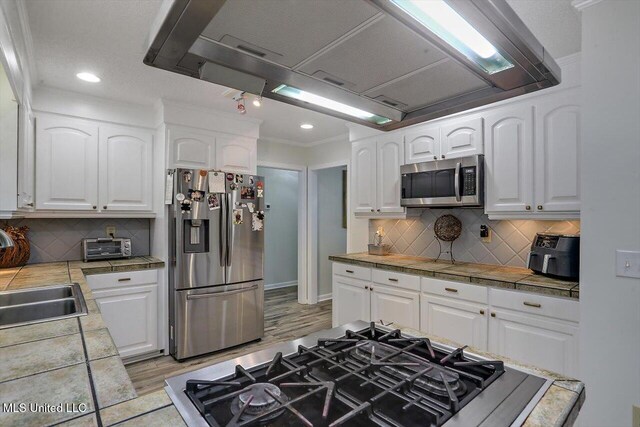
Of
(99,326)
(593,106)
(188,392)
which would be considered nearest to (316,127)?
(593,106)

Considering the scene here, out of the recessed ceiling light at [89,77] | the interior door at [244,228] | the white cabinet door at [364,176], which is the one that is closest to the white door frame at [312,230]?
the white cabinet door at [364,176]

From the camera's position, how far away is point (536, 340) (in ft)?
6.78

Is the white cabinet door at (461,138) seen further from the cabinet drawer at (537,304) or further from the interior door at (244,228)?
the interior door at (244,228)

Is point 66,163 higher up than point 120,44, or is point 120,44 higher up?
point 120,44

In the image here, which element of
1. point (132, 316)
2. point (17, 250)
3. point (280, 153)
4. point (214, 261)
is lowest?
point (132, 316)

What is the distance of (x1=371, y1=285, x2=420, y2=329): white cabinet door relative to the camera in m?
2.71

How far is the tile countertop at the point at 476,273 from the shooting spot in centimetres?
202

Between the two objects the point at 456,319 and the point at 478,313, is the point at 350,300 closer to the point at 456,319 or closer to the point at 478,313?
the point at 456,319

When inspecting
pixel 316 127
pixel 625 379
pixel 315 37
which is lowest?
pixel 625 379

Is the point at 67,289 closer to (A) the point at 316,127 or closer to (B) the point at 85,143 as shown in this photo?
(B) the point at 85,143

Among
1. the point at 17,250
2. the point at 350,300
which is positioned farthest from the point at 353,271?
the point at 17,250

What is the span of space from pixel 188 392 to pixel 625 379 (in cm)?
198

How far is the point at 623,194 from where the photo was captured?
5.24 feet

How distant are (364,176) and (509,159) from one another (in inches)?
54.9
